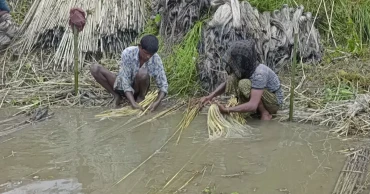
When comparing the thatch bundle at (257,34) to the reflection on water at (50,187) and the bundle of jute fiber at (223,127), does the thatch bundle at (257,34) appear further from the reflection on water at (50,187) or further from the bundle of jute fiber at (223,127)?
the reflection on water at (50,187)

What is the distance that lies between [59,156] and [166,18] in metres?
3.19

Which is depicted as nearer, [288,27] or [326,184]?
[326,184]

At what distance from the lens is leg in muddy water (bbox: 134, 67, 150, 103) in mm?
5590

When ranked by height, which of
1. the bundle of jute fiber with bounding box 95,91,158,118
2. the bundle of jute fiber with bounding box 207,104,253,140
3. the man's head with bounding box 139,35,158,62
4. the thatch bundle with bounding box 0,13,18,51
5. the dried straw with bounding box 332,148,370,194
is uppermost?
the thatch bundle with bounding box 0,13,18,51

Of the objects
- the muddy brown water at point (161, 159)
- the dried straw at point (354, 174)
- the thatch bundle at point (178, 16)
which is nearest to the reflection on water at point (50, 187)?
the muddy brown water at point (161, 159)

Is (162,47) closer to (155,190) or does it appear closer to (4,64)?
(4,64)

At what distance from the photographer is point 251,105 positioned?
197 inches

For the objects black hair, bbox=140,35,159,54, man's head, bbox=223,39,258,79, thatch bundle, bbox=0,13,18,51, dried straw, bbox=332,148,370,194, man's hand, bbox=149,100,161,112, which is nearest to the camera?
dried straw, bbox=332,148,370,194

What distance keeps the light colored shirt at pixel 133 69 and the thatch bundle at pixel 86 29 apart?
1.47m

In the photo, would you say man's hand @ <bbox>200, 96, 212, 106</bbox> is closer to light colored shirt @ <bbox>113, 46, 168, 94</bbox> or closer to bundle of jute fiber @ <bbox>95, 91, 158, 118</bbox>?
light colored shirt @ <bbox>113, 46, 168, 94</bbox>

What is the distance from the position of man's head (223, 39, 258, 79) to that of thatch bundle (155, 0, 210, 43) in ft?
5.67

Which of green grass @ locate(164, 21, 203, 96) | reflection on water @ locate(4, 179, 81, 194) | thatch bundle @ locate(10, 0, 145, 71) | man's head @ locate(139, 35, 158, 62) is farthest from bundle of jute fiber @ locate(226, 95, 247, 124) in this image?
thatch bundle @ locate(10, 0, 145, 71)

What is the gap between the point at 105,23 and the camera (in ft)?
23.0

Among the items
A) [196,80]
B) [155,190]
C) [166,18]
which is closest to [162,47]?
[166,18]
